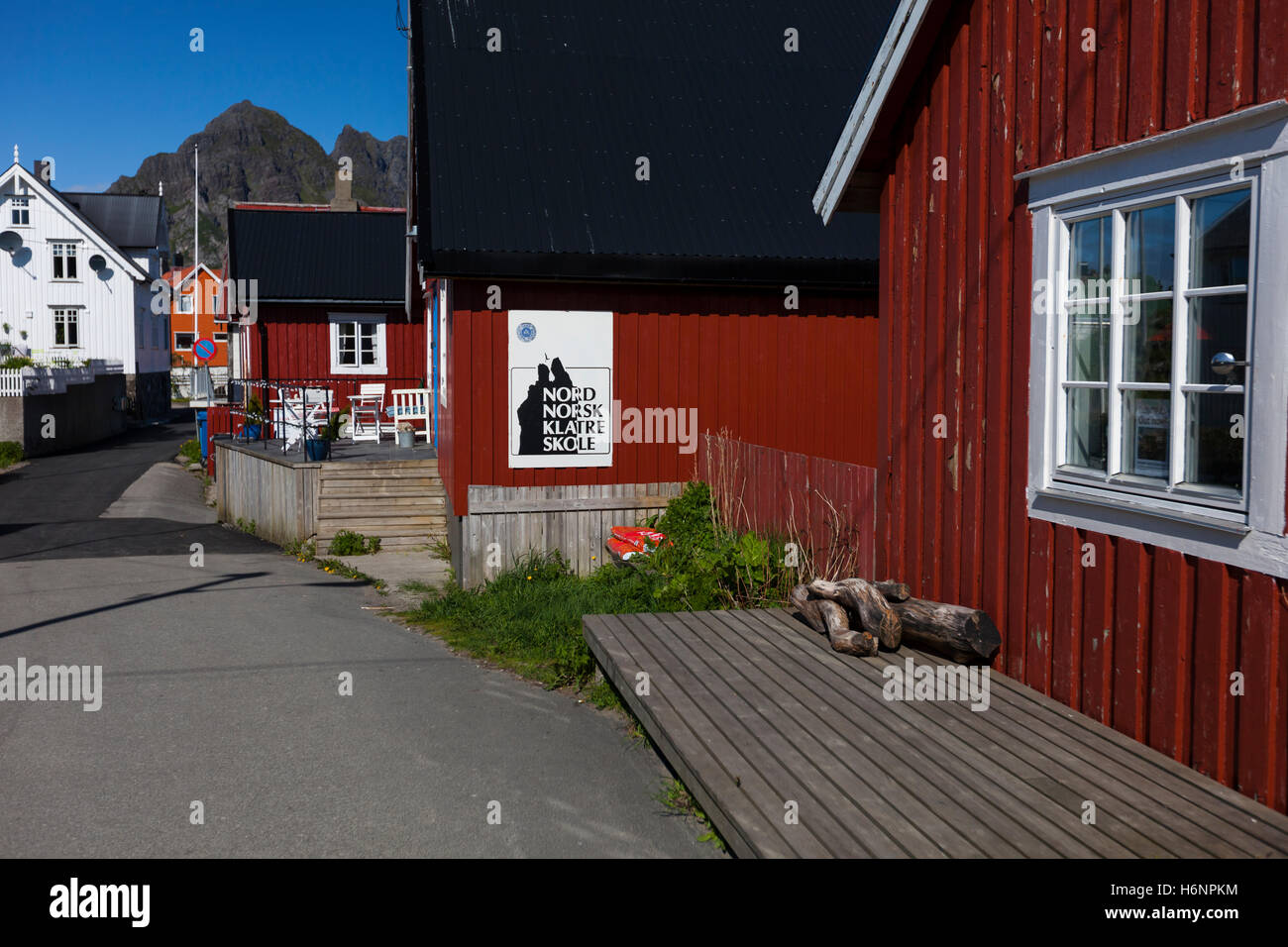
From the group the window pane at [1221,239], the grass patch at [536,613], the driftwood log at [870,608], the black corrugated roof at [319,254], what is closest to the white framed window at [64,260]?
the black corrugated roof at [319,254]

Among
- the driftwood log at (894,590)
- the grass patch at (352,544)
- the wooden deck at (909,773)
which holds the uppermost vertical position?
the driftwood log at (894,590)

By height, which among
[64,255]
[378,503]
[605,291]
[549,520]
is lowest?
[378,503]

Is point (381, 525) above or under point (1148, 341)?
under

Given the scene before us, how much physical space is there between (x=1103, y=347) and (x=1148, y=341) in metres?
0.32

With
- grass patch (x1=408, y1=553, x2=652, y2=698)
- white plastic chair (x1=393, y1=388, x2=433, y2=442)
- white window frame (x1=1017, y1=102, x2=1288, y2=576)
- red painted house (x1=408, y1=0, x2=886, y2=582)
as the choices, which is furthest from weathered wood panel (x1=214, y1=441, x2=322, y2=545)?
white window frame (x1=1017, y1=102, x2=1288, y2=576)

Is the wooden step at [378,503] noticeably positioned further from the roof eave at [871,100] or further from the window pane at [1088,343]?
the window pane at [1088,343]

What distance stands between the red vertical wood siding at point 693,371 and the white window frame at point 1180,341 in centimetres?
730

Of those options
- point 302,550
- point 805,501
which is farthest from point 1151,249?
point 302,550

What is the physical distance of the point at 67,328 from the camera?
43.7 meters

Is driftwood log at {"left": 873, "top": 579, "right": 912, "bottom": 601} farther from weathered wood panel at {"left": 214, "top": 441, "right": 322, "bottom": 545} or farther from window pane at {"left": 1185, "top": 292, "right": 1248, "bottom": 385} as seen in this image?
weathered wood panel at {"left": 214, "top": 441, "right": 322, "bottom": 545}

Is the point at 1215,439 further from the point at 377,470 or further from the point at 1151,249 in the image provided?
the point at 377,470

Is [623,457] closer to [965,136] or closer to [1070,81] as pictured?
[965,136]

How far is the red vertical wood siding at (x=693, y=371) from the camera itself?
1231cm

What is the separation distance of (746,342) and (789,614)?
5.67 meters
